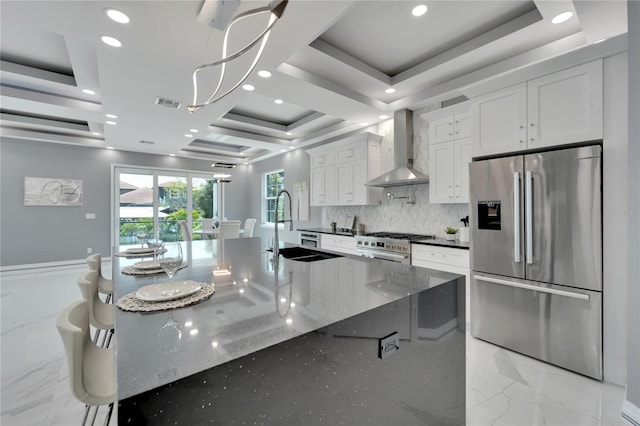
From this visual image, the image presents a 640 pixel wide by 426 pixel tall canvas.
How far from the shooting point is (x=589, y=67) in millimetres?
2248

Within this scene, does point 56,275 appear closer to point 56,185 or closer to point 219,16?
point 56,185

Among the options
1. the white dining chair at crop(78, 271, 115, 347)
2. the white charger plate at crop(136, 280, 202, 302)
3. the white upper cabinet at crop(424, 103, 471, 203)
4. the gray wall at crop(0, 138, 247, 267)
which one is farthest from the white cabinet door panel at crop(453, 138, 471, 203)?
the gray wall at crop(0, 138, 247, 267)

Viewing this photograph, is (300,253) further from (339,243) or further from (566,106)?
(566,106)

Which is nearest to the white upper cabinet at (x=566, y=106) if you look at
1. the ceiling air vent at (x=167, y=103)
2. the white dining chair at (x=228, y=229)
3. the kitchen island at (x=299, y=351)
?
the kitchen island at (x=299, y=351)

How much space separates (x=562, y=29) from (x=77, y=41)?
14.4ft

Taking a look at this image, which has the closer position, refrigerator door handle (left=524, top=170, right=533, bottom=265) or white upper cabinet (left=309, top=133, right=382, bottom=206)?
refrigerator door handle (left=524, top=170, right=533, bottom=265)

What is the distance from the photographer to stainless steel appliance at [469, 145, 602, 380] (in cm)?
221

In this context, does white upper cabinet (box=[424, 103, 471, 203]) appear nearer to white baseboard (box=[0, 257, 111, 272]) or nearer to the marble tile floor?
the marble tile floor

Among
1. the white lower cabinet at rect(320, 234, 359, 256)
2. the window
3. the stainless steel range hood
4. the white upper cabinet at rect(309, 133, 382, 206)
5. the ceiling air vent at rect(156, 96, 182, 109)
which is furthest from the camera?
the window

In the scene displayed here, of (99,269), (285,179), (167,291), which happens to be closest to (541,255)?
(167,291)

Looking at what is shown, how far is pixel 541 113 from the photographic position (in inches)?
98.6

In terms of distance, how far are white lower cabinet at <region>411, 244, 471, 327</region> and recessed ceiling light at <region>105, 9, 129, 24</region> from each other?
3470mm

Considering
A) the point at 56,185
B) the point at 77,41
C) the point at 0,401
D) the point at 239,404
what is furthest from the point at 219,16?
the point at 56,185

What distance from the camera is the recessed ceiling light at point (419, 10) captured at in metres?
2.36
